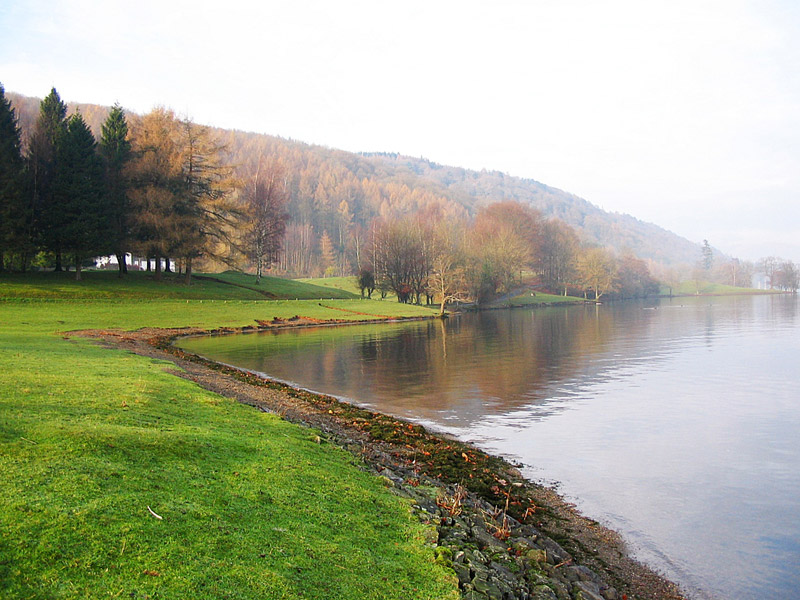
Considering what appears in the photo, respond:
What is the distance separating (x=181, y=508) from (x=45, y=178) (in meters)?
61.0

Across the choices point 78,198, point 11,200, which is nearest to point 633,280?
point 78,198

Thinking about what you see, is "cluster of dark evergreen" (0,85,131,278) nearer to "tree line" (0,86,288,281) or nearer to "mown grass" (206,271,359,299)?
"tree line" (0,86,288,281)

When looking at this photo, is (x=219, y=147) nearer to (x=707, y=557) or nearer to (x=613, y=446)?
(x=613, y=446)

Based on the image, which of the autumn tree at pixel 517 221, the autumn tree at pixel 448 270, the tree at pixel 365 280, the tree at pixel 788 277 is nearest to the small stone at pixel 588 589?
the autumn tree at pixel 448 270

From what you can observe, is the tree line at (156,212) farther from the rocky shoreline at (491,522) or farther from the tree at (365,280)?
the rocky shoreline at (491,522)

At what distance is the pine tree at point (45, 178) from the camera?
52594mm

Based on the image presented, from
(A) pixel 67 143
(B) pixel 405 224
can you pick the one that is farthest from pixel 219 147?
(B) pixel 405 224

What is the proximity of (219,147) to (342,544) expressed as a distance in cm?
6725

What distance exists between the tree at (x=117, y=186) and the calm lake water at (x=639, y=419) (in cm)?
2664

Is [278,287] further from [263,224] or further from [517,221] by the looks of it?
[517,221]

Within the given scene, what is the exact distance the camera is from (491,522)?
877cm

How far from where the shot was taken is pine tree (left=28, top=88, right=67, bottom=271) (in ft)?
173

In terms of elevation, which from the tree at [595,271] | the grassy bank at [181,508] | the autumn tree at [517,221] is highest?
the autumn tree at [517,221]

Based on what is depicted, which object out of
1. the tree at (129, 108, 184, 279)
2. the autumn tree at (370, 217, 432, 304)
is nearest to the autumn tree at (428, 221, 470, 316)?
the autumn tree at (370, 217, 432, 304)
